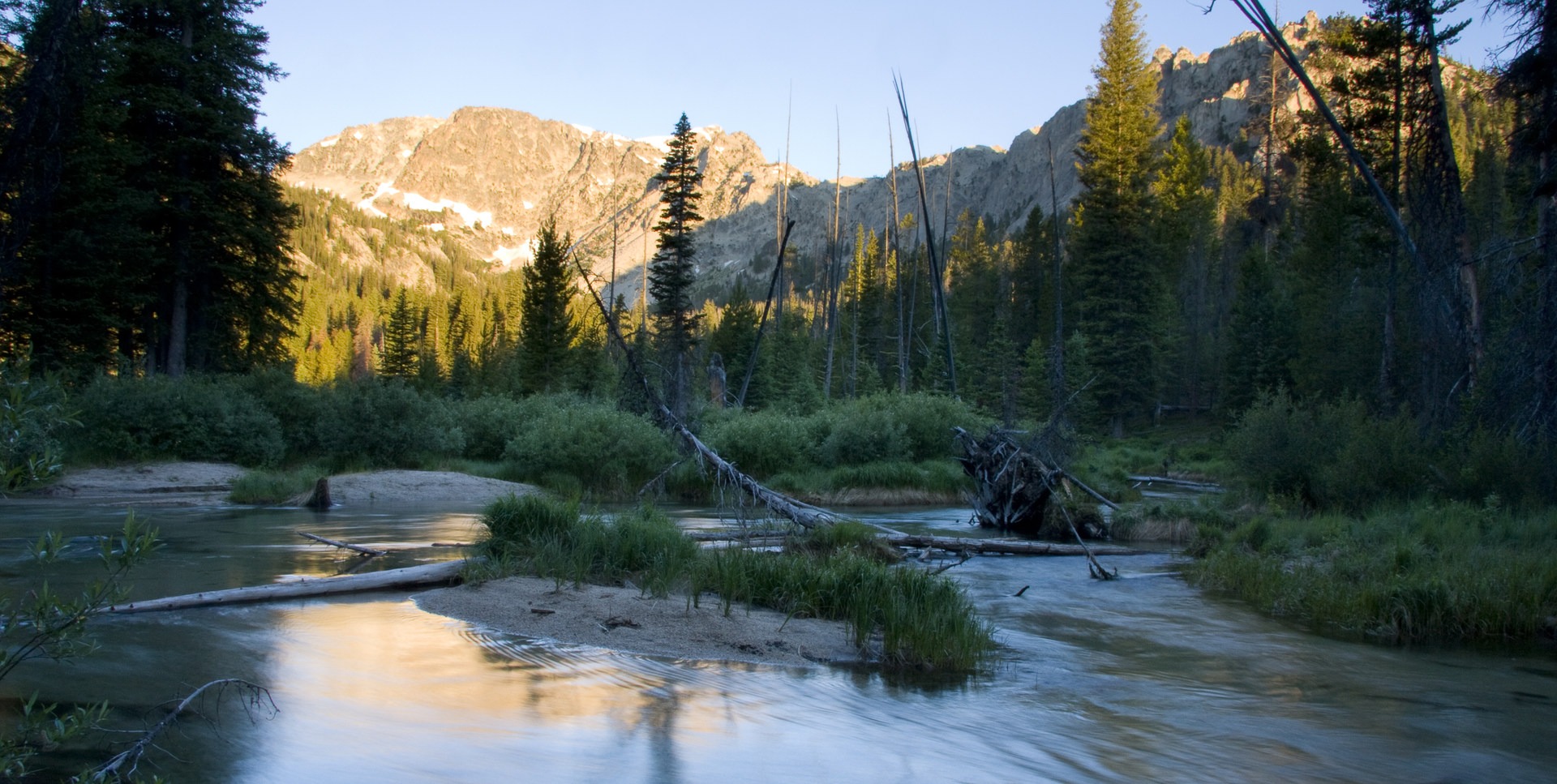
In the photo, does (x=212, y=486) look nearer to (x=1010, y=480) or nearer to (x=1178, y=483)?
(x=1010, y=480)

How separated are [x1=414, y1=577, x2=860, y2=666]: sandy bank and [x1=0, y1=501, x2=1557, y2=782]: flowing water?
329mm

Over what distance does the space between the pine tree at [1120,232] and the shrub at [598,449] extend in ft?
96.4

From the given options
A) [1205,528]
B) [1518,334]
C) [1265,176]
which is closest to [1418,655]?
[1205,528]

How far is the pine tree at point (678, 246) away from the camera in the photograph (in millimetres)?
43500

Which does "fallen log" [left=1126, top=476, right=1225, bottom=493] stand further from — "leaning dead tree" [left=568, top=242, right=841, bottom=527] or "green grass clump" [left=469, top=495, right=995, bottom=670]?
"green grass clump" [left=469, top=495, right=995, bottom=670]

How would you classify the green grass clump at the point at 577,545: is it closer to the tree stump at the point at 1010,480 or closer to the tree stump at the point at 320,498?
the tree stump at the point at 1010,480

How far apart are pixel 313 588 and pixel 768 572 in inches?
194

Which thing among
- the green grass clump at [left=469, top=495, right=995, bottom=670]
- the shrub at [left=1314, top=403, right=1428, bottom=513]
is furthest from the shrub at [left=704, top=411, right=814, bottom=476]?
the green grass clump at [left=469, top=495, right=995, bottom=670]

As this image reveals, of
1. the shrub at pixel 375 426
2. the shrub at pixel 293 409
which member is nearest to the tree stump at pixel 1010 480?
the shrub at pixel 375 426

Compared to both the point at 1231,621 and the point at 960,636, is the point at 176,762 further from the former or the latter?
the point at 1231,621

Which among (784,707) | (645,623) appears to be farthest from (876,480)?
(784,707)

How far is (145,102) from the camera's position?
27.3 meters

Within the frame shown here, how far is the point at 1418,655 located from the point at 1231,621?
2.00m

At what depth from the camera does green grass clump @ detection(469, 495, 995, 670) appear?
355 inches
